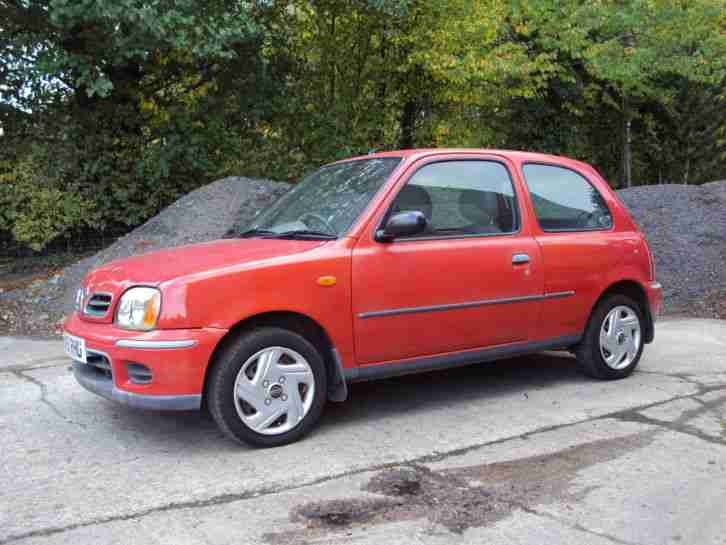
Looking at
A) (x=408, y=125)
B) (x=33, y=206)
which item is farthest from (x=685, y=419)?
(x=408, y=125)

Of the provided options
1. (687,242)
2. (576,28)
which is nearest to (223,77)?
(576,28)

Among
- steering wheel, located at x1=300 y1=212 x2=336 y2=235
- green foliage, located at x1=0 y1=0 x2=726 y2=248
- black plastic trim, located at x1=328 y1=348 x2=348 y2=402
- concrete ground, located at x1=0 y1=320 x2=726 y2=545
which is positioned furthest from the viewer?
green foliage, located at x1=0 y1=0 x2=726 y2=248

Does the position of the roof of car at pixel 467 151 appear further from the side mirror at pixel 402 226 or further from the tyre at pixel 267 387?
the tyre at pixel 267 387

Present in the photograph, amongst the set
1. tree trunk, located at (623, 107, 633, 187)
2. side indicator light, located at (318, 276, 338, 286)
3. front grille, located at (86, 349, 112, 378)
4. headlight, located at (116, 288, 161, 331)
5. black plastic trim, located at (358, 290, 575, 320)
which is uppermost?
tree trunk, located at (623, 107, 633, 187)

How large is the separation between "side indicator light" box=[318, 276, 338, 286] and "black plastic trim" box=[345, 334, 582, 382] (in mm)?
553

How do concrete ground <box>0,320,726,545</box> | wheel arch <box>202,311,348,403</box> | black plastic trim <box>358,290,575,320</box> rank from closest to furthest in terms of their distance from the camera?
concrete ground <box>0,320,726,545</box>
wheel arch <box>202,311,348,403</box>
black plastic trim <box>358,290,575,320</box>

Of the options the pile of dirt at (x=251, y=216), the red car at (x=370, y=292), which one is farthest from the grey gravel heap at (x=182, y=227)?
the red car at (x=370, y=292)

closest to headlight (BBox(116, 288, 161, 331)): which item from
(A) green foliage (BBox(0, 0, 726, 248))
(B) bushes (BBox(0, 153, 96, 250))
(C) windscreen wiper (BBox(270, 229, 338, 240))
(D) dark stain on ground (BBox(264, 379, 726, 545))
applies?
(C) windscreen wiper (BBox(270, 229, 338, 240))

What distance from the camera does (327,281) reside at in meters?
4.72

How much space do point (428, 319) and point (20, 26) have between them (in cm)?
879

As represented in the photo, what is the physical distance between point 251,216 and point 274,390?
6.73 metres

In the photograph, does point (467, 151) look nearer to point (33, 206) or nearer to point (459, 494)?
point (459, 494)

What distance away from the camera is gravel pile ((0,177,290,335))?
9.25m

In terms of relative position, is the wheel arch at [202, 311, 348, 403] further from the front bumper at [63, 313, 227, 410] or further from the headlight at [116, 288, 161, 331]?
the headlight at [116, 288, 161, 331]
